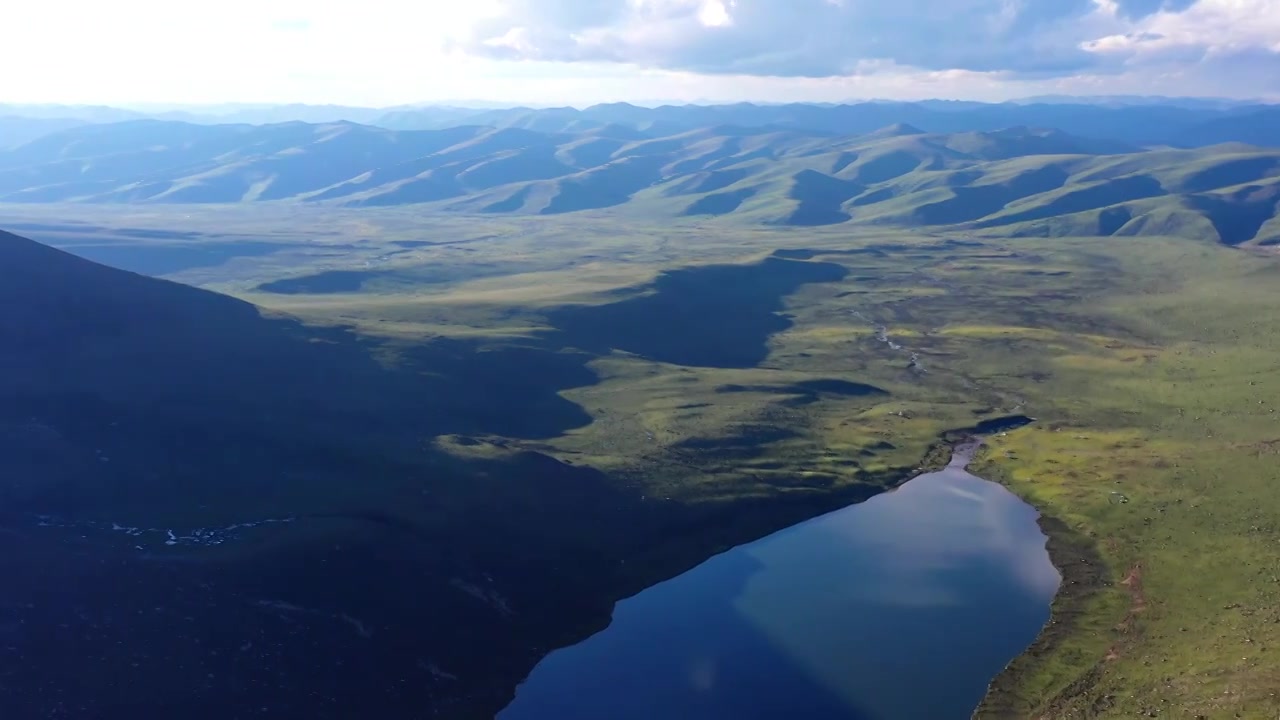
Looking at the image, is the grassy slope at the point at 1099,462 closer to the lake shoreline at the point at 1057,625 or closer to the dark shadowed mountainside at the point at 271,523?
the lake shoreline at the point at 1057,625

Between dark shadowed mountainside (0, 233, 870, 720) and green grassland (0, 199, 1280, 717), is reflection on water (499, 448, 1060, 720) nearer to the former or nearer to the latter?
green grassland (0, 199, 1280, 717)

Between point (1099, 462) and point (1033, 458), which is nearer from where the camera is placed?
point (1099, 462)

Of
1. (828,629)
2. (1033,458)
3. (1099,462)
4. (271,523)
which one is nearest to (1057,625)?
(828,629)

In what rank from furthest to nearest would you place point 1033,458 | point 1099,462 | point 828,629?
point 1033,458, point 1099,462, point 828,629

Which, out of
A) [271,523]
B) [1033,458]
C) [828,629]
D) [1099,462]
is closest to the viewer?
[828,629]

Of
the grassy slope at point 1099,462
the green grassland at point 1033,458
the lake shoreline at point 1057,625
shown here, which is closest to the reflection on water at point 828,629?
the lake shoreline at point 1057,625

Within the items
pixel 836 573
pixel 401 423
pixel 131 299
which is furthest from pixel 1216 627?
pixel 131 299

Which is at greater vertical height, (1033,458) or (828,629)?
(1033,458)

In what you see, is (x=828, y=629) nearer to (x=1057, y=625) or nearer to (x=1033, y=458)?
(x=1057, y=625)

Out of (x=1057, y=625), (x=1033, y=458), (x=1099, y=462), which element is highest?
(x=1099, y=462)
